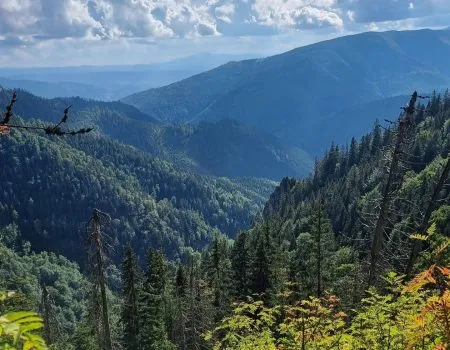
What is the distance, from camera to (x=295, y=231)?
10788 cm

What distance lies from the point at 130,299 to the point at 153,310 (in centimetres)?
469

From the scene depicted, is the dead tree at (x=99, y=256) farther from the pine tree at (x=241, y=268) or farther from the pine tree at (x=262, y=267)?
the pine tree at (x=241, y=268)

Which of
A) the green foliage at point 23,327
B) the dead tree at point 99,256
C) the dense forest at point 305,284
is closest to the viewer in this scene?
the green foliage at point 23,327

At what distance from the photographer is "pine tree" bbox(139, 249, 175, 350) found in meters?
38.9

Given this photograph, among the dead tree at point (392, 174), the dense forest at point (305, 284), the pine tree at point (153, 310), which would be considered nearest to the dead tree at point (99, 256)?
the dense forest at point (305, 284)

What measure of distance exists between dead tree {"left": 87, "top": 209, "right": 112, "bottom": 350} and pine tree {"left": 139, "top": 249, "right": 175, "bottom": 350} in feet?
48.7

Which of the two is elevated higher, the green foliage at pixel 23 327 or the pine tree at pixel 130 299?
the green foliage at pixel 23 327

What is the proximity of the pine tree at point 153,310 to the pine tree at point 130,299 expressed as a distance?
2.86 feet

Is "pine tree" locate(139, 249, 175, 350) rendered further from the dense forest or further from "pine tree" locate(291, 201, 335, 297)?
"pine tree" locate(291, 201, 335, 297)

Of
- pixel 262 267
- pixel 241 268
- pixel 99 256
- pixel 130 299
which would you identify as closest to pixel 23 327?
pixel 99 256

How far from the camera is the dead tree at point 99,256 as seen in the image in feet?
69.1

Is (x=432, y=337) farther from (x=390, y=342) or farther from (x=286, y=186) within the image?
(x=286, y=186)

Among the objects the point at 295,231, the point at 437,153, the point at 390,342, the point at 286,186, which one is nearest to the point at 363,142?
the point at 286,186

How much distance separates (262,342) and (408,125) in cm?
1059
